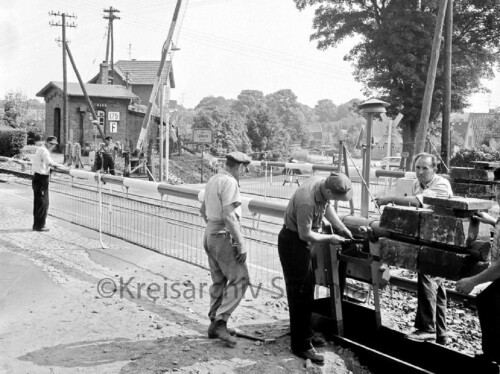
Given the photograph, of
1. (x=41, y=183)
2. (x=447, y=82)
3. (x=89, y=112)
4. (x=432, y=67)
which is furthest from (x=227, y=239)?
(x=89, y=112)

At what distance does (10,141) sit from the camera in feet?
109

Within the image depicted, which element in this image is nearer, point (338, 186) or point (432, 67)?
Answer: point (338, 186)

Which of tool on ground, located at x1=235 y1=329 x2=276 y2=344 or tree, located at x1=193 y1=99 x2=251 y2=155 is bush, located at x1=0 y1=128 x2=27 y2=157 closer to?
tree, located at x1=193 y1=99 x2=251 y2=155

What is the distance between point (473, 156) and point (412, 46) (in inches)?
293

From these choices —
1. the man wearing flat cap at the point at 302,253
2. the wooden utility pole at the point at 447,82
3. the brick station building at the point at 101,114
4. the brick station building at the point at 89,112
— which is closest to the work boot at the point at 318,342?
the man wearing flat cap at the point at 302,253

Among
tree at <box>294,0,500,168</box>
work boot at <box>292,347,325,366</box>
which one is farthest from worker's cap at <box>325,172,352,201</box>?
tree at <box>294,0,500,168</box>

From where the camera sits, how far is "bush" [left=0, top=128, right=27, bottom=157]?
3325cm

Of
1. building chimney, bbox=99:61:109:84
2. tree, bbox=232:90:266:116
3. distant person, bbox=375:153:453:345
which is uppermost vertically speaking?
tree, bbox=232:90:266:116

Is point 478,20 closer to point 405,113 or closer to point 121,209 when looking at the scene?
point 405,113

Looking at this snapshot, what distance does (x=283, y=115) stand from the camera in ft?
371

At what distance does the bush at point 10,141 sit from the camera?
1309 inches

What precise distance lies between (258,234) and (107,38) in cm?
5120

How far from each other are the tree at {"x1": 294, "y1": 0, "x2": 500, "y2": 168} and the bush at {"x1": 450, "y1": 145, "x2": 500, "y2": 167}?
2.51m

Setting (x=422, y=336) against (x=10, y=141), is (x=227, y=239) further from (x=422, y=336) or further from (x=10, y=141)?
(x=10, y=141)
